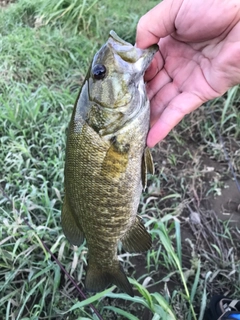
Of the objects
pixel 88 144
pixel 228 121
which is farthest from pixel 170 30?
pixel 228 121

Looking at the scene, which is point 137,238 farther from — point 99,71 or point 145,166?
point 99,71

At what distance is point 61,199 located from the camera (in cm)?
231

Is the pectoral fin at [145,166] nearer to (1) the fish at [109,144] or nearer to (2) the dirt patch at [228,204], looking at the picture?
(1) the fish at [109,144]

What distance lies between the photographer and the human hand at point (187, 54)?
1.55 metres

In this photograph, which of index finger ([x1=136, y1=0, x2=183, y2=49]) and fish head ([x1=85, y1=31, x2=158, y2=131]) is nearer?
fish head ([x1=85, y1=31, x2=158, y2=131])

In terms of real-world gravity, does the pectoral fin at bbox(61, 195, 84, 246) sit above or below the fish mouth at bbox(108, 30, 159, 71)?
below

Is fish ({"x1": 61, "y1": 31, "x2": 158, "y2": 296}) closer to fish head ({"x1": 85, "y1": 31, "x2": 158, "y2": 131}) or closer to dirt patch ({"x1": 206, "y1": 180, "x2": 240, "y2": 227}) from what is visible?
fish head ({"x1": 85, "y1": 31, "x2": 158, "y2": 131})

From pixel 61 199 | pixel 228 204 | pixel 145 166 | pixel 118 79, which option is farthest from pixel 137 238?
pixel 228 204

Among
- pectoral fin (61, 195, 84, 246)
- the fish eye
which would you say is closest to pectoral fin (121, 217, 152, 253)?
pectoral fin (61, 195, 84, 246)

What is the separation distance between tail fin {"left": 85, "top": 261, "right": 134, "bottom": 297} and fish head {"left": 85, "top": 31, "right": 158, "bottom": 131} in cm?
63

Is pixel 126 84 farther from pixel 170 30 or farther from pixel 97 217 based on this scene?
pixel 97 217

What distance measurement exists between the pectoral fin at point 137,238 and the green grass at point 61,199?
0.15m

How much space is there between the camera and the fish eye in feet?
4.54

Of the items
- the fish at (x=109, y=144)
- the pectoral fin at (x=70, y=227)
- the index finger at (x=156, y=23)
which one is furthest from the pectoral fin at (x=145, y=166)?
the index finger at (x=156, y=23)
